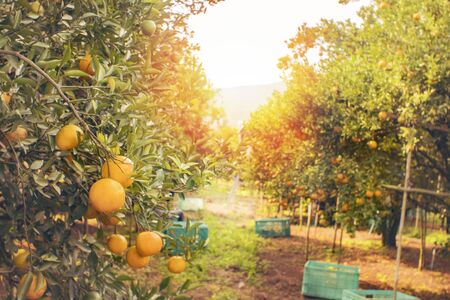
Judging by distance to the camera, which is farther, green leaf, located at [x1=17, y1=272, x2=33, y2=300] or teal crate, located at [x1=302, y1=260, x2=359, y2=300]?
teal crate, located at [x1=302, y1=260, x2=359, y2=300]

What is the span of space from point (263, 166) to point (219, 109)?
3349mm

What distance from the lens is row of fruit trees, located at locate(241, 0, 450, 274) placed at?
601 centimetres

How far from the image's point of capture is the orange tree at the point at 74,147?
5.60 feet

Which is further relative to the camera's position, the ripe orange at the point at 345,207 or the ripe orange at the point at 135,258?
the ripe orange at the point at 345,207

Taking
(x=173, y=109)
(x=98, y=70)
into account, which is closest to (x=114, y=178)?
(x=98, y=70)

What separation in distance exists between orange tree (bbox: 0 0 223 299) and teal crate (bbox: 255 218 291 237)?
12124 millimetres

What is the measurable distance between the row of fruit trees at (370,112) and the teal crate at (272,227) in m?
4.02

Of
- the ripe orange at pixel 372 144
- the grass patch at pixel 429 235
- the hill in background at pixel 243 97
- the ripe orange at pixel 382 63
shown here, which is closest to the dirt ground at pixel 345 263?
the grass patch at pixel 429 235

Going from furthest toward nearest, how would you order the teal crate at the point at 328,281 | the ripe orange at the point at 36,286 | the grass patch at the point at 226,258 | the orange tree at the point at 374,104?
1. the grass patch at the point at 226,258
2. the teal crate at the point at 328,281
3. the orange tree at the point at 374,104
4. the ripe orange at the point at 36,286

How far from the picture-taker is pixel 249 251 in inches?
465

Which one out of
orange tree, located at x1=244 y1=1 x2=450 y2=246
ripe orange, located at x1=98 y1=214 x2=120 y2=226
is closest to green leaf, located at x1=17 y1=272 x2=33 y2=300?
ripe orange, located at x1=98 y1=214 x2=120 y2=226

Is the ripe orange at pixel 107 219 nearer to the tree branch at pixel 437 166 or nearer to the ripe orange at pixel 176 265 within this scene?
the ripe orange at pixel 176 265

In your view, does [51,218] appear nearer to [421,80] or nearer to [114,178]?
[114,178]

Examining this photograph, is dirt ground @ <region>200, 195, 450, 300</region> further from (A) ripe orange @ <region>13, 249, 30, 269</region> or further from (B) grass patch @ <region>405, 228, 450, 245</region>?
(A) ripe orange @ <region>13, 249, 30, 269</region>
